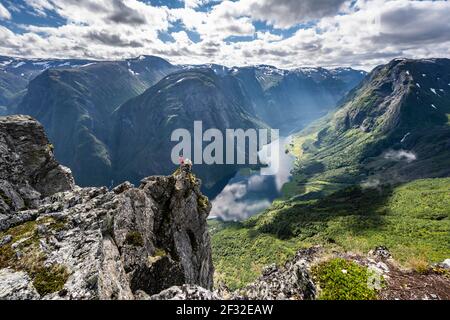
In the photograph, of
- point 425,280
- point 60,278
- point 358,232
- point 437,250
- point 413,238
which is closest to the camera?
point 60,278

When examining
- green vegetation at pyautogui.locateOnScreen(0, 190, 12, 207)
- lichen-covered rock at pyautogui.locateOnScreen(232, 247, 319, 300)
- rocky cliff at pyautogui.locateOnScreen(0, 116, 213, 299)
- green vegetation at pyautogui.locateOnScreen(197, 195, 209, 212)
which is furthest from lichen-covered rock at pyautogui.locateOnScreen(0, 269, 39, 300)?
green vegetation at pyautogui.locateOnScreen(197, 195, 209, 212)

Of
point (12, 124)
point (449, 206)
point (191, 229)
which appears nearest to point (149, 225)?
point (191, 229)

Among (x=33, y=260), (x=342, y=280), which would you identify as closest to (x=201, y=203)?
(x=33, y=260)

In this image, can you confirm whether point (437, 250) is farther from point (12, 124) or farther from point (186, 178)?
point (12, 124)

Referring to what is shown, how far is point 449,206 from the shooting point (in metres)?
198

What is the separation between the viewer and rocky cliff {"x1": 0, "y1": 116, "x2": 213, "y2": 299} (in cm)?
1841

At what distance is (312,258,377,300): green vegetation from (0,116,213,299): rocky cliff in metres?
14.3

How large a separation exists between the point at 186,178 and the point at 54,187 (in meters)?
24.0

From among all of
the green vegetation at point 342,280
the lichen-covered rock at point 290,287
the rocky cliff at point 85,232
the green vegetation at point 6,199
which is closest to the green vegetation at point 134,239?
the rocky cliff at point 85,232

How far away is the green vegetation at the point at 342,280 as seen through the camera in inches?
750

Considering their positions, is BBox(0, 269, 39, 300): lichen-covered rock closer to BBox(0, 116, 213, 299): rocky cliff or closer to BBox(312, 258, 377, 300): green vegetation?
BBox(0, 116, 213, 299): rocky cliff

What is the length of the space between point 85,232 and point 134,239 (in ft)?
17.1

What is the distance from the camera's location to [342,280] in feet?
66.7

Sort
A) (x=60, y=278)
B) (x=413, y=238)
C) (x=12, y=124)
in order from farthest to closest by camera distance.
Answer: (x=413, y=238) < (x=12, y=124) < (x=60, y=278)
